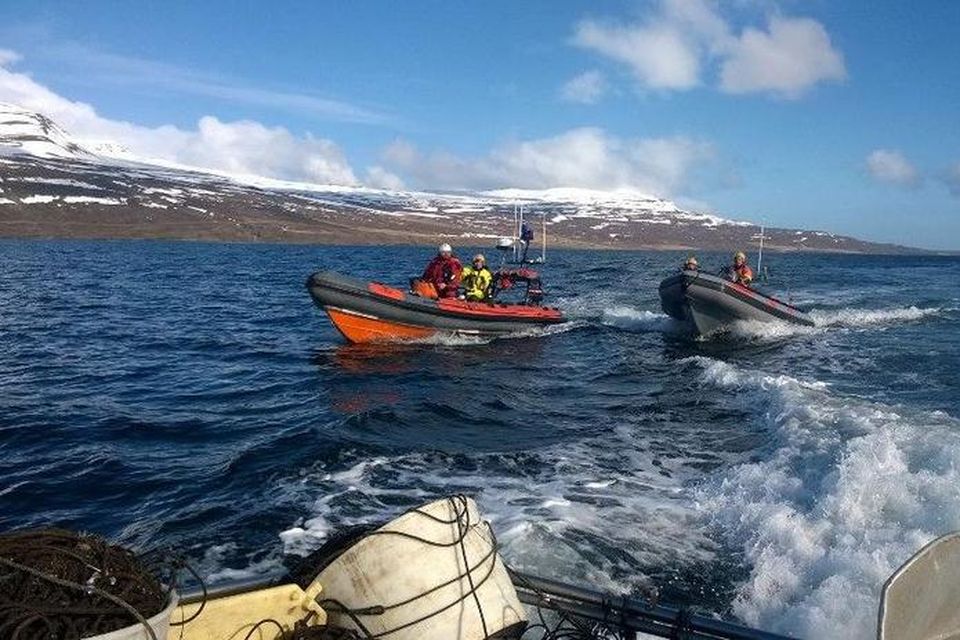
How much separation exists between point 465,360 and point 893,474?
30.0ft

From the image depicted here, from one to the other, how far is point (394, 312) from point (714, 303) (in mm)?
7581

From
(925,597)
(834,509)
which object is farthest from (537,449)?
(925,597)

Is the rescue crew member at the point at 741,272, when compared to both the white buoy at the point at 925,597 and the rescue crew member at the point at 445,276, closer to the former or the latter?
the rescue crew member at the point at 445,276

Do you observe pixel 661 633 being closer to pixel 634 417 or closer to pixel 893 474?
pixel 893 474

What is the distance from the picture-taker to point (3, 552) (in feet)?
7.46

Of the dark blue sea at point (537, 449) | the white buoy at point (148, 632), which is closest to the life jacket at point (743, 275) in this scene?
the dark blue sea at point (537, 449)

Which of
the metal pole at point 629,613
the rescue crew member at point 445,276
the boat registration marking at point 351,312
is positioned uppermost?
the rescue crew member at point 445,276

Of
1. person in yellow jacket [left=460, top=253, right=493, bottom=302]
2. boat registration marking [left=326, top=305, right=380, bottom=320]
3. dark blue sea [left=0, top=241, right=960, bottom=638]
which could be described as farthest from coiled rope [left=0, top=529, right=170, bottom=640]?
person in yellow jacket [left=460, top=253, right=493, bottom=302]

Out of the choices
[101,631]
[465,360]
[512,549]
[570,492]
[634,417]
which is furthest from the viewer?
[465,360]

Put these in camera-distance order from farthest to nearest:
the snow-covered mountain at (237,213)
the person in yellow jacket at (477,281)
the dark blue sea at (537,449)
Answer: the snow-covered mountain at (237,213), the person in yellow jacket at (477,281), the dark blue sea at (537,449)

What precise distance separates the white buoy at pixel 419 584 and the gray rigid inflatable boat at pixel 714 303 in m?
14.9

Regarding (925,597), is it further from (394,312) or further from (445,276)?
(445,276)

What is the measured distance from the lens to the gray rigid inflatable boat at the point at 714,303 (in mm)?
17109

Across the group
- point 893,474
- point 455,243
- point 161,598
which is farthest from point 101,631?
point 455,243
